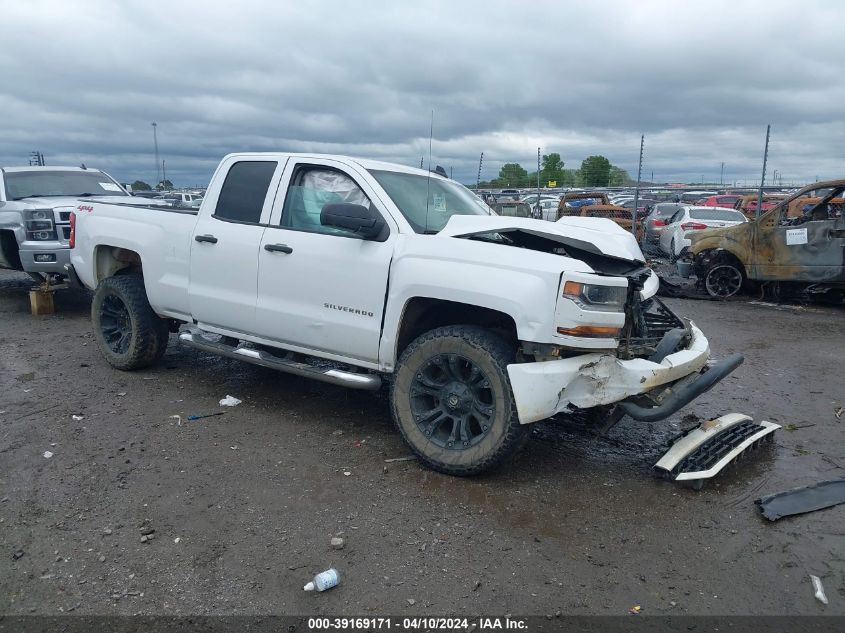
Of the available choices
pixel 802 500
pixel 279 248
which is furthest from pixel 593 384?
pixel 279 248

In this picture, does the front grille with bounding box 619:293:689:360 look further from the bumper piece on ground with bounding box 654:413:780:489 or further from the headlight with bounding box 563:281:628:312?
the bumper piece on ground with bounding box 654:413:780:489

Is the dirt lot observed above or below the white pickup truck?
below

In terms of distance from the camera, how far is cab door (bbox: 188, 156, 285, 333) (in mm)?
4875

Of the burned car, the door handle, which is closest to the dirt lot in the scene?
the door handle

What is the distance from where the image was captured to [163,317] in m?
5.81

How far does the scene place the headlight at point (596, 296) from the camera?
357 cm

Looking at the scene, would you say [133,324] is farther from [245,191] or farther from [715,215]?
[715,215]

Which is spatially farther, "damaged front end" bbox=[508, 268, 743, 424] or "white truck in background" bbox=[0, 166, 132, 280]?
"white truck in background" bbox=[0, 166, 132, 280]

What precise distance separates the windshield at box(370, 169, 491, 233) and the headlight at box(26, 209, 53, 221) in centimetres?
620

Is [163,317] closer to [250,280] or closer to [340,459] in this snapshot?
[250,280]

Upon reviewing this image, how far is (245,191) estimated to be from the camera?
509 centimetres

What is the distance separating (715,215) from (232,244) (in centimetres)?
1387

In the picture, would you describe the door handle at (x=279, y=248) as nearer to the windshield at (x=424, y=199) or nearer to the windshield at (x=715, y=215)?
the windshield at (x=424, y=199)

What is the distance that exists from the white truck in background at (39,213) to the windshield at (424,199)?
5.89 m
